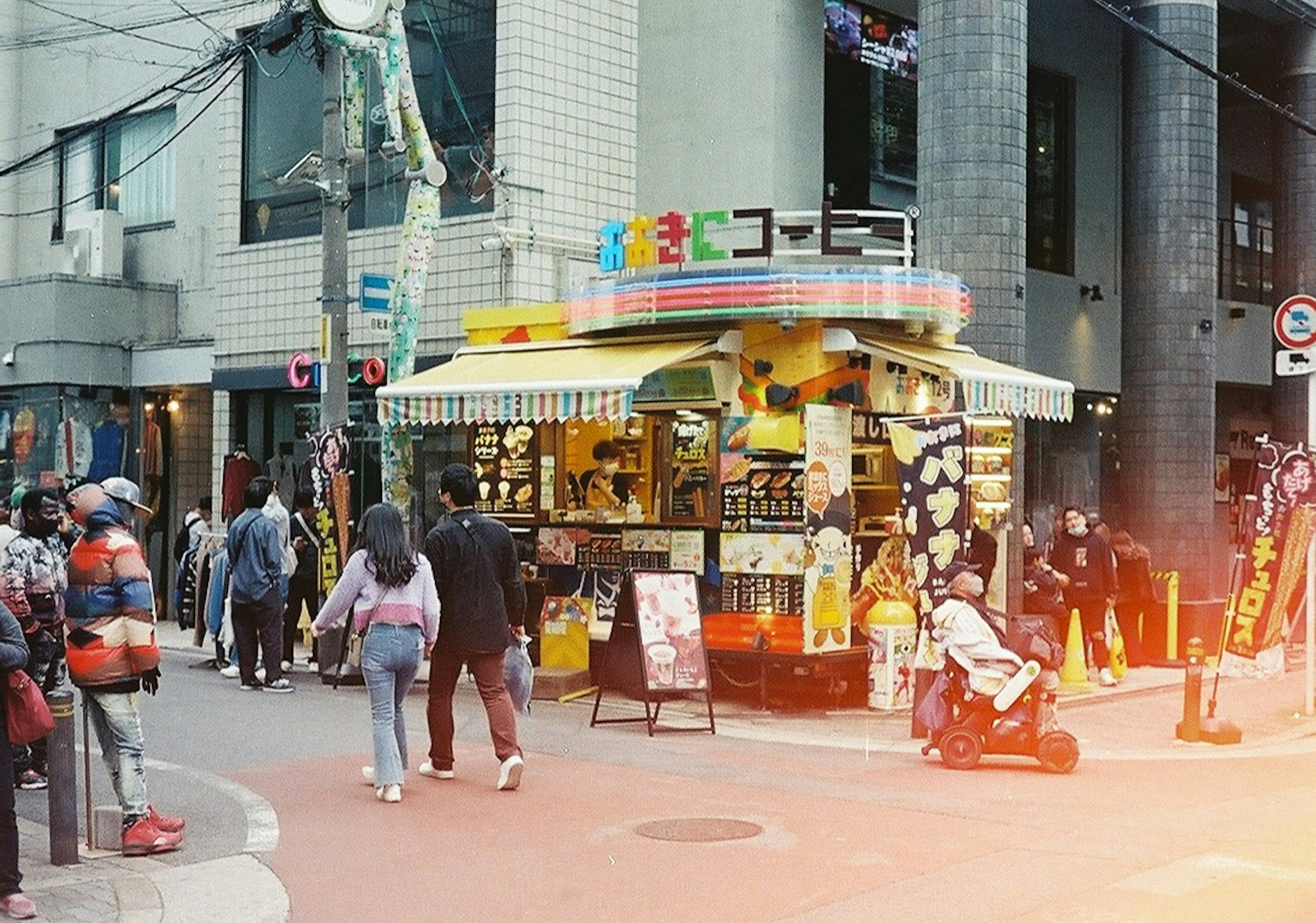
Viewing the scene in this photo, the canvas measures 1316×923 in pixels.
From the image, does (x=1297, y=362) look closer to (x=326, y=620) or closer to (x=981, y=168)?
(x=981, y=168)

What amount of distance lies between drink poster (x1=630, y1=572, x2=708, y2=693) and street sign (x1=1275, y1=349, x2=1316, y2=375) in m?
6.21

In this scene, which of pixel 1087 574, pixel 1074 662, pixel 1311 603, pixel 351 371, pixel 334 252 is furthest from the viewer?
pixel 351 371

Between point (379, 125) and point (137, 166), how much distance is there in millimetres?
5888

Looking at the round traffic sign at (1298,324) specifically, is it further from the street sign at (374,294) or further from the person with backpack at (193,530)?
the person with backpack at (193,530)

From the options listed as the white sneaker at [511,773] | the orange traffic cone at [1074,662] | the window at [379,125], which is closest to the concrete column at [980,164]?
the orange traffic cone at [1074,662]

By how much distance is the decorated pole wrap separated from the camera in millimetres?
16516

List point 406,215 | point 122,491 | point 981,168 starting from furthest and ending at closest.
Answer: point 981,168, point 406,215, point 122,491

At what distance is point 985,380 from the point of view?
1546 cm

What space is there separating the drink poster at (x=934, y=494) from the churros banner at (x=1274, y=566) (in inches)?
113

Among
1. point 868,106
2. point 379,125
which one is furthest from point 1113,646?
point 379,125

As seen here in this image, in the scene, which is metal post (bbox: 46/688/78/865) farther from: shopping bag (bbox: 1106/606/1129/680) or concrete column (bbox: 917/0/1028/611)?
shopping bag (bbox: 1106/606/1129/680)

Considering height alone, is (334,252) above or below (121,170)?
below

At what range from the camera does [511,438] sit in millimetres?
18078

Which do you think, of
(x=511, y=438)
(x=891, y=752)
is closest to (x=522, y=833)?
(x=891, y=752)
